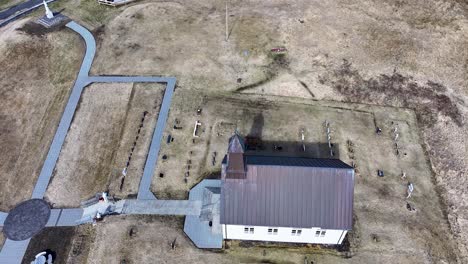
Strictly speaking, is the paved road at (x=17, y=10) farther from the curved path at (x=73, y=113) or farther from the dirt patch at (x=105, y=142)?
the dirt patch at (x=105, y=142)

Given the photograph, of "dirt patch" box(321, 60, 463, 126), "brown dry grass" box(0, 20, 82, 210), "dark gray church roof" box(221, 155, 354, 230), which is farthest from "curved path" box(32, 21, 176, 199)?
"dirt patch" box(321, 60, 463, 126)

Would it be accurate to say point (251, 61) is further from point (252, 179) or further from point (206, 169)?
point (252, 179)

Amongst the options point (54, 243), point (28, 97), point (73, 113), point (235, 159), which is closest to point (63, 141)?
point (73, 113)

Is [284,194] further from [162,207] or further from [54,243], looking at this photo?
[54,243]

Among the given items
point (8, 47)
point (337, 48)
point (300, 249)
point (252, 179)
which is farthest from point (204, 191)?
point (8, 47)

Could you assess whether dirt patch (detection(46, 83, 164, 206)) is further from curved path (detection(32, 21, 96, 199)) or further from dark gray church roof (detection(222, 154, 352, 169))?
dark gray church roof (detection(222, 154, 352, 169))
